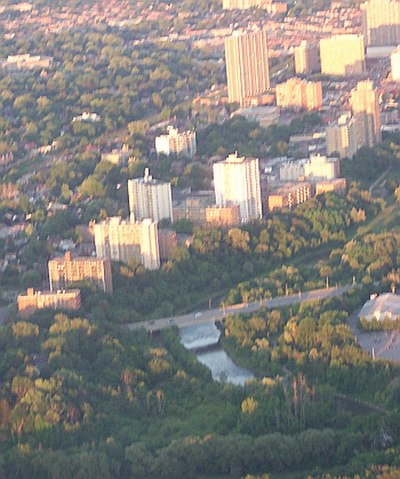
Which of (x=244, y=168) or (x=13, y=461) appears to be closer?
(x=13, y=461)

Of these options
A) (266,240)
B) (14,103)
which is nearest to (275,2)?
(14,103)

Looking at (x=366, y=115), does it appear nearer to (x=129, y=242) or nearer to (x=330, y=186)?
(x=330, y=186)

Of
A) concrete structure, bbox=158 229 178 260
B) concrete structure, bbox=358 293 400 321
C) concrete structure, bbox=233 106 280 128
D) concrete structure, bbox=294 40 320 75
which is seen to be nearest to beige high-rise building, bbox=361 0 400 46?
concrete structure, bbox=294 40 320 75

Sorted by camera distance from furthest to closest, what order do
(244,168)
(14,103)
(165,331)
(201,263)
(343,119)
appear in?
1. (14,103)
2. (343,119)
3. (244,168)
4. (201,263)
5. (165,331)

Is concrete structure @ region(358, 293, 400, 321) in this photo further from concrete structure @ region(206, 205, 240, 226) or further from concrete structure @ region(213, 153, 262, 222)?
concrete structure @ region(213, 153, 262, 222)

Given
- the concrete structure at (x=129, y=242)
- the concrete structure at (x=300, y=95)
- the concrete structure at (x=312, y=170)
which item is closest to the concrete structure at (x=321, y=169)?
the concrete structure at (x=312, y=170)

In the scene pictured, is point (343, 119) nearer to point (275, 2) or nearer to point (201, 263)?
point (201, 263)
